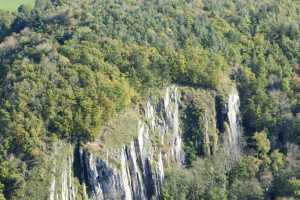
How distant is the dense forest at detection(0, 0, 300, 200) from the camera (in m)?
97.2

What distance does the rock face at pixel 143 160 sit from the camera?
98.6m

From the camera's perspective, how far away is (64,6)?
123m

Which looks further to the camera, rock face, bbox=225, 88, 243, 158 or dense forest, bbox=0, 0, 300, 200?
rock face, bbox=225, 88, 243, 158

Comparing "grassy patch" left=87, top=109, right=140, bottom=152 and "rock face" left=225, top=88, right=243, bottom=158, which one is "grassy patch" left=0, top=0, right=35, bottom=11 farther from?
"rock face" left=225, top=88, right=243, bottom=158

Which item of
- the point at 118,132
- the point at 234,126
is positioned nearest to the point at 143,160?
the point at 118,132

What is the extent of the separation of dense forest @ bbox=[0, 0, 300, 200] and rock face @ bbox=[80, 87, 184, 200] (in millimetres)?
2432

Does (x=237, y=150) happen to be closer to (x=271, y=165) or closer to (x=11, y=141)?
(x=271, y=165)

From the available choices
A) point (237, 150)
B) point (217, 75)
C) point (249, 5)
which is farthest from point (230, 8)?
point (237, 150)

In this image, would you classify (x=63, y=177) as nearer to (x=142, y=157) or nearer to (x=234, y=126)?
(x=142, y=157)

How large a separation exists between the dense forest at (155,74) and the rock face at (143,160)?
2.43m

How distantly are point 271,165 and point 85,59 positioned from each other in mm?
34174

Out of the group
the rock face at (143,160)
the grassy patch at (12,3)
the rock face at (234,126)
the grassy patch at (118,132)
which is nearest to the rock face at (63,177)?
the rock face at (143,160)

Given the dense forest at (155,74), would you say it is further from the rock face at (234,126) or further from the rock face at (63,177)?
the rock face at (63,177)

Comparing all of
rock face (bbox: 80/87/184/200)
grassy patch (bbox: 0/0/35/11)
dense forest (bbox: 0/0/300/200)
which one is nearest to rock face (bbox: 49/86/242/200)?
rock face (bbox: 80/87/184/200)
